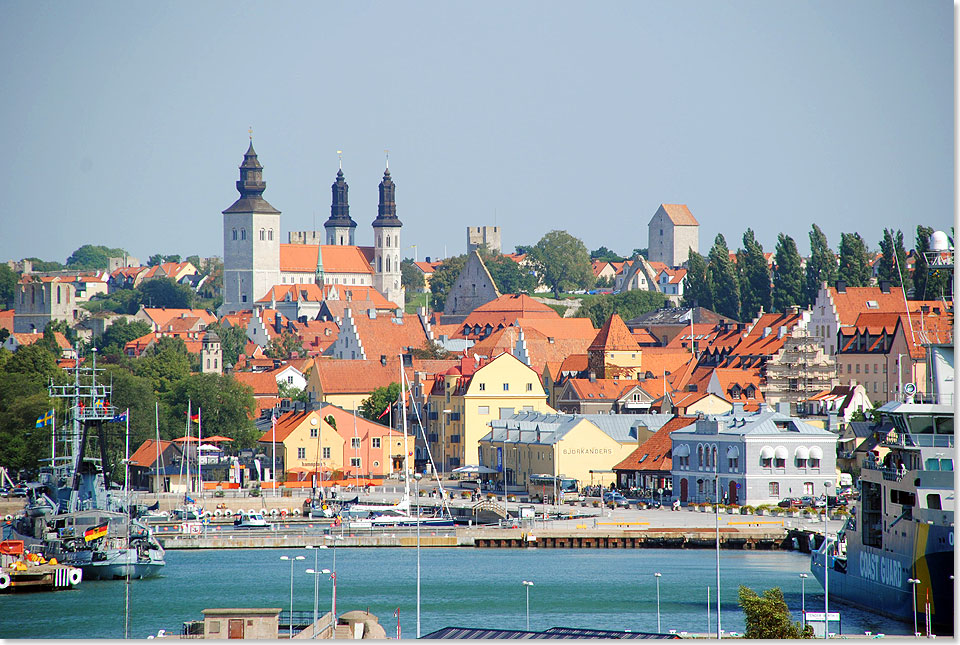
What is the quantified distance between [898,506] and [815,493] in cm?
2287

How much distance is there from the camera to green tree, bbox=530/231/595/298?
174750 mm

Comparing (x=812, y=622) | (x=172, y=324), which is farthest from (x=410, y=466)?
(x=172, y=324)

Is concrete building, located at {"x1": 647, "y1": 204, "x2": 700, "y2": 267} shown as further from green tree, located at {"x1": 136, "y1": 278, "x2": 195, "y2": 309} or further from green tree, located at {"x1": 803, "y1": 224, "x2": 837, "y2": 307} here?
green tree, located at {"x1": 803, "y1": 224, "x2": 837, "y2": 307}

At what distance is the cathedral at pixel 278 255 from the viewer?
6742 inches

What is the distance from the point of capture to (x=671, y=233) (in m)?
185

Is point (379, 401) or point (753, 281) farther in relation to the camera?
point (753, 281)

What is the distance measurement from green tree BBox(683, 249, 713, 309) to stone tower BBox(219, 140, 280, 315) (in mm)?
59369

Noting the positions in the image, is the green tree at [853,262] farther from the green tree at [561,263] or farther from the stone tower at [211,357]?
the green tree at [561,263]

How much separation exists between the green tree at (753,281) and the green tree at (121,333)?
1908 inches

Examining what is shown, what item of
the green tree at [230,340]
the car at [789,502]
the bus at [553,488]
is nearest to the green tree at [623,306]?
the green tree at [230,340]

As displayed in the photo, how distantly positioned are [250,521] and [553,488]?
13.6m

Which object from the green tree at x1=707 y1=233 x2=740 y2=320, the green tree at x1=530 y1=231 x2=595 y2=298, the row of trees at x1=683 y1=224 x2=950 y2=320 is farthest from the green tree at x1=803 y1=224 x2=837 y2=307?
the green tree at x1=530 y1=231 x2=595 y2=298

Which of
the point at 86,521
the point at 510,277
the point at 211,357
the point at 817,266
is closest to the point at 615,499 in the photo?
the point at 86,521

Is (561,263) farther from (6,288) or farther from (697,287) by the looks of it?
(697,287)
